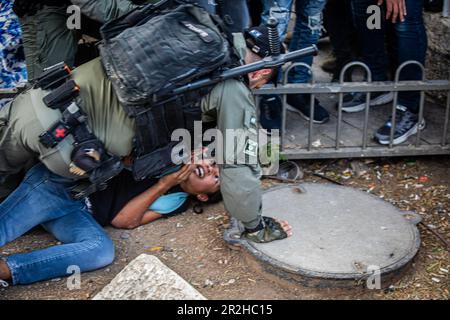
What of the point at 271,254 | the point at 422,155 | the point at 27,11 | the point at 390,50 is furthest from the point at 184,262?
the point at 390,50

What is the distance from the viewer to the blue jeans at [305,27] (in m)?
4.70

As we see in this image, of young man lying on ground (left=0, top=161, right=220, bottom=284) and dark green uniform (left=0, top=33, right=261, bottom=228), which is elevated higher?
dark green uniform (left=0, top=33, right=261, bottom=228)

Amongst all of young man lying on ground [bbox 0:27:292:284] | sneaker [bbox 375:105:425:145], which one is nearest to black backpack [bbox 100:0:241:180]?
young man lying on ground [bbox 0:27:292:284]

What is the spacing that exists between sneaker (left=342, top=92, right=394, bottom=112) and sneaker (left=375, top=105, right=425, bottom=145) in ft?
1.39

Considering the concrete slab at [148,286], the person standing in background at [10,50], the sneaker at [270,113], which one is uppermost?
the person standing in background at [10,50]

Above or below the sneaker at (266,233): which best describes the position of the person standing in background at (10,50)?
above

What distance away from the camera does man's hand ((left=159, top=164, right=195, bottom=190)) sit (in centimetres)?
400

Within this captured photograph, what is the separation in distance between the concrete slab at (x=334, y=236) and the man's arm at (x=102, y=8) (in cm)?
145

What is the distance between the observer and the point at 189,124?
341cm

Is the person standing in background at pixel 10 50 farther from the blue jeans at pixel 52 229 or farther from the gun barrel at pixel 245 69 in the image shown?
the gun barrel at pixel 245 69

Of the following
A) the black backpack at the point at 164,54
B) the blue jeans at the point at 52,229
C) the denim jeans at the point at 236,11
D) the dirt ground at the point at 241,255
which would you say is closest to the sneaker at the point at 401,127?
the dirt ground at the point at 241,255

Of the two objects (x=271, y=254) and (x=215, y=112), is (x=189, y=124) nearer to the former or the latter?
(x=215, y=112)

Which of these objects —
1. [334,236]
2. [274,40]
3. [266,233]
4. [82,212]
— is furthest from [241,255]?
[274,40]

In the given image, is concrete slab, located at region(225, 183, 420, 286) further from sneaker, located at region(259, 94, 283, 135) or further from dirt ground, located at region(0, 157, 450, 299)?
sneaker, located at region(259, 94, 283, 135)
